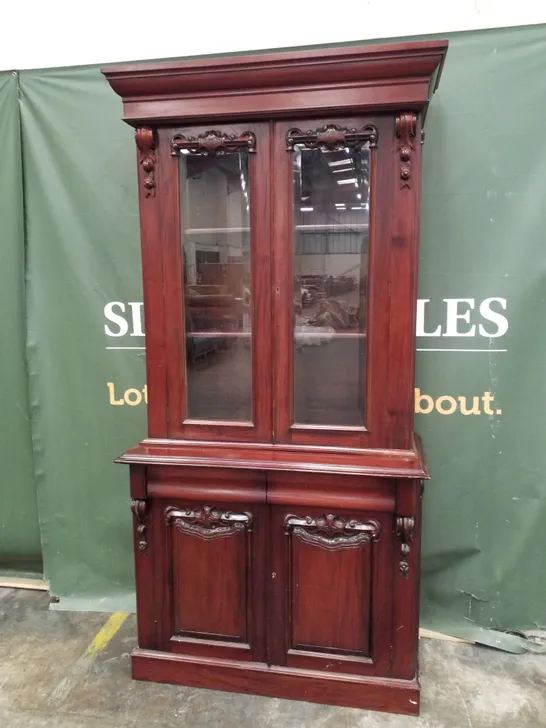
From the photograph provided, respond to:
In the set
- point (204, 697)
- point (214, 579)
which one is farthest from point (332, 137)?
point (204, 697)

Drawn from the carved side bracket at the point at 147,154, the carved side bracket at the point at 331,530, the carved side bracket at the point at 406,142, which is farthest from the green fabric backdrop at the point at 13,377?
the carved side bracket at the point at 406,142

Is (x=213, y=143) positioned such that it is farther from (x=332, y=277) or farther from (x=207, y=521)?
(x=207, y=521)

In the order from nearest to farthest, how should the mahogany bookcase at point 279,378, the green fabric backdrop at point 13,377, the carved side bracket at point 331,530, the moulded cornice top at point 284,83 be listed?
the moulded cornice top at point 284,83, the mahogany bookcase at point 279,378, the carved side bracket at point 331,530, the green fabric backdrop at point 13,377

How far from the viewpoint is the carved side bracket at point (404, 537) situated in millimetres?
1690

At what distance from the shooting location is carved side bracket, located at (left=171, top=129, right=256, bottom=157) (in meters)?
1.70

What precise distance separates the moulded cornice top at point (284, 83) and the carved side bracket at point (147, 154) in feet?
0.13

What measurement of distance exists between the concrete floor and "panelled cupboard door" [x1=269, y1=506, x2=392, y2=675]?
173 mm

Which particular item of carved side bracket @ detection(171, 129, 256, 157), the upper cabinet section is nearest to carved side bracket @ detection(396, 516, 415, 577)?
the upper cabinet section

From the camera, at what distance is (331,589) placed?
1809 millimetres

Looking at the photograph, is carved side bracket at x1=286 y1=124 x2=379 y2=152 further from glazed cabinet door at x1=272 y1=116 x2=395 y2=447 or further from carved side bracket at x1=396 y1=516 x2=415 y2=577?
carved side bracket at x1=396 y1=516 x2=415 y2=577

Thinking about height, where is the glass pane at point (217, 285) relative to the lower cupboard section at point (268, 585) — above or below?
above

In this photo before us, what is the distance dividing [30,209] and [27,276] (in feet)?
0.98

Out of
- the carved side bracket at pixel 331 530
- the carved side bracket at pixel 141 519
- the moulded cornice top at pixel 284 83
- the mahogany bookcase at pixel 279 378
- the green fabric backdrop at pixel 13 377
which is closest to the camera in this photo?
the moulded cornice top at pixel 284 83

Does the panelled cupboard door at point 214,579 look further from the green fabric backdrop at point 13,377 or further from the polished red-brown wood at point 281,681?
the green fabric backdrop at point 13,377
